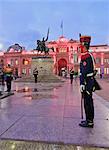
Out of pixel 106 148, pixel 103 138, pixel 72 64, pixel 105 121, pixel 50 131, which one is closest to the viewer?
pixel 106 148

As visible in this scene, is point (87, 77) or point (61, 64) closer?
point (87, 77)

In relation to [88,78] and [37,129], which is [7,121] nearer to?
[37,129]

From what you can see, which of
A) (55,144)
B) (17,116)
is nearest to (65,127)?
(55,144)

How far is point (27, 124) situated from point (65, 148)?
65.7 inches

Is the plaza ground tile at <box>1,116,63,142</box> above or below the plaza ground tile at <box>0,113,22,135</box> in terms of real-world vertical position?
below

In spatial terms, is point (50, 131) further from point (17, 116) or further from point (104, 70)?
point (104, 70)

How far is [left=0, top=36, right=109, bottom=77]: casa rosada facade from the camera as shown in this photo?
84.1 m

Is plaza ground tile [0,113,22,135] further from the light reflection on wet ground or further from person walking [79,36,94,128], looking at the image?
person walking [79,36,94,128]

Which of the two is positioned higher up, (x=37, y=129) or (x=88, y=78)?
(x=88, y=78)

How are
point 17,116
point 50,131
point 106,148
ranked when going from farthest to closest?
1. point 17,116
2. point 50,131
3. point 106,148

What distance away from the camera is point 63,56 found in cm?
8594

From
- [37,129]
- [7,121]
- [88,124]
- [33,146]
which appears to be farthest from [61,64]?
[33,146]

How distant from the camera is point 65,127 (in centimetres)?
509

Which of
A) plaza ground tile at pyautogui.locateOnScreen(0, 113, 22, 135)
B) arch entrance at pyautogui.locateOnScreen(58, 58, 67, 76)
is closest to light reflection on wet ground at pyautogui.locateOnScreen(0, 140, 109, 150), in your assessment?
plaza ground tile at pyautogui.locateOnScreen(0, 113, 22, 135)
